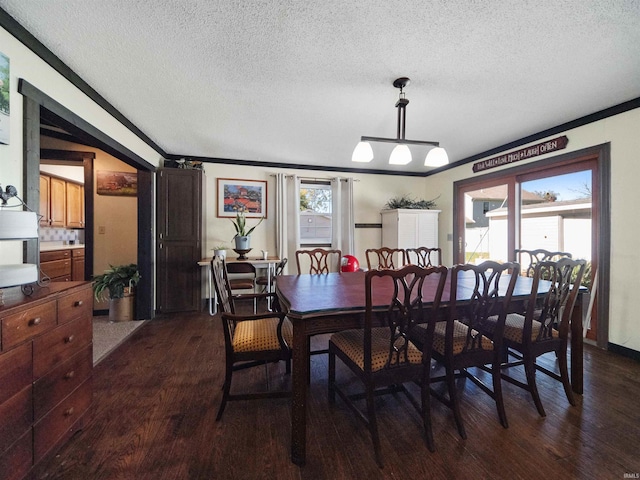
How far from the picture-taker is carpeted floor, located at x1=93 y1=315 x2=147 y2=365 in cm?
267

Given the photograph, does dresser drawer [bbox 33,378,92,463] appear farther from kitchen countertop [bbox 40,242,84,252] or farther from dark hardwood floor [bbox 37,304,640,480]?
kitchen countertop [bbox 40,242,84,252]

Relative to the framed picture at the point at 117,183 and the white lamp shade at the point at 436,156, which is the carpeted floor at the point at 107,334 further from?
the white lamp shade at the point at 436,156

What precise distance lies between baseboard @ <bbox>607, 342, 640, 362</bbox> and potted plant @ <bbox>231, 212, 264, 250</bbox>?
14.3ft

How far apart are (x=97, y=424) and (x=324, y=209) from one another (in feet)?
13.1

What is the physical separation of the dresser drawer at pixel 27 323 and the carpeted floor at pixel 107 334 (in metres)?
1.47

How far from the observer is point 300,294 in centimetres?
184

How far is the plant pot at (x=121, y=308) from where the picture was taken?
11.7 feet

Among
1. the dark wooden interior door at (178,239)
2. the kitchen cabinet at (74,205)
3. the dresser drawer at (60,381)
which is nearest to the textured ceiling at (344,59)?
the dark wooden interior door at (178,239)

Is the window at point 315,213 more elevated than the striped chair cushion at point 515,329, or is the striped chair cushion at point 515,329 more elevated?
the window at point 315,213

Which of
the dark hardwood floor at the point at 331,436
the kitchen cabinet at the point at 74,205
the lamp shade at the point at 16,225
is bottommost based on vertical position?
the dark hardwood floor at the point at 331,436

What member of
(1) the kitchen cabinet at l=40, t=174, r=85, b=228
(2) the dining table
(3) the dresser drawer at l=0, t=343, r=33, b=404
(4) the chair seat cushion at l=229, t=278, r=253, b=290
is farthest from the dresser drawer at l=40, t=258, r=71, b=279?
(2) the dining table

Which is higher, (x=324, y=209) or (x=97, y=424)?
(x=324, y=209)

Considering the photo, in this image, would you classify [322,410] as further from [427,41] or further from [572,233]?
[572,233]

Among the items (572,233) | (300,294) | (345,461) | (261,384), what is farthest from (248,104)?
(572,233)
